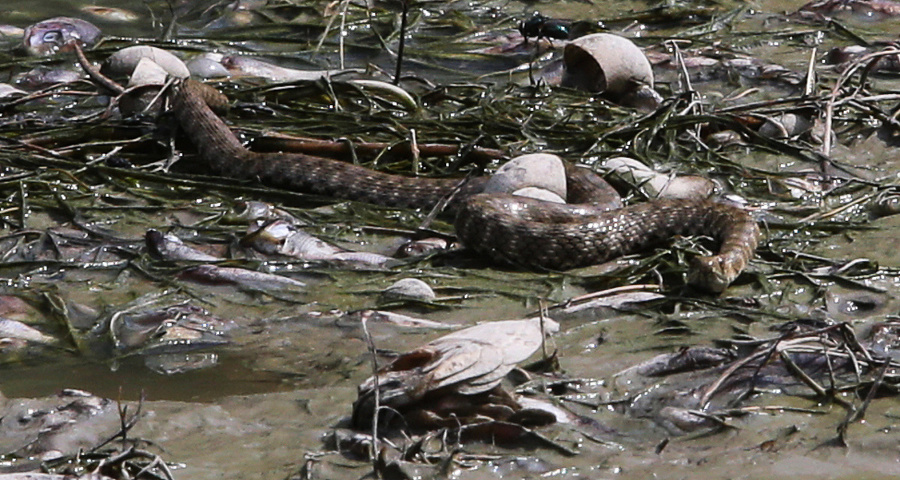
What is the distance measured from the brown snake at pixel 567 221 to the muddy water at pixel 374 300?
3.8 inches

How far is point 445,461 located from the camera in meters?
3.68

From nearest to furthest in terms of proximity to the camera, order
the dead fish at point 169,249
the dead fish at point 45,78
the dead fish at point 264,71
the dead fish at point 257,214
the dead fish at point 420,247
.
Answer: the dead fish at point 169,249, the dead fish at point 420,247, the dead fish at point 257,214, the dead fish at point 45,78, the dead fish at point 264,71

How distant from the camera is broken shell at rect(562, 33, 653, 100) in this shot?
771 centimetres

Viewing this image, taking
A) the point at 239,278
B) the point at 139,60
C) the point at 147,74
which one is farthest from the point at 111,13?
the point at 239,278

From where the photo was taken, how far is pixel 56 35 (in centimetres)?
901

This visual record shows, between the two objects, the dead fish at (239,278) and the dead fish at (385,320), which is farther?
the dead fish at (239,278)

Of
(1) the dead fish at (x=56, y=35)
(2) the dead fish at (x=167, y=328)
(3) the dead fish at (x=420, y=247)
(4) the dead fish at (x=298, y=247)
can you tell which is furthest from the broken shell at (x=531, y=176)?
(1) the dead fish at (x=56, y=35)

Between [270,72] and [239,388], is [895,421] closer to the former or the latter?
[239,388]

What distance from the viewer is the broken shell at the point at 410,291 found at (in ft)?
17.5

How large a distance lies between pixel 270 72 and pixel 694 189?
10.1ft

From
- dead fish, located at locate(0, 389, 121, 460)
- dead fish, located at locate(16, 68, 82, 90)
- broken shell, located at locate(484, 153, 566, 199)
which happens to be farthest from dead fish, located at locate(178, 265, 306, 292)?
dead fish, located at locate(16, 68, 82, 90)

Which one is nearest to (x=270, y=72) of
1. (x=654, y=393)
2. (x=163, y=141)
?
(x=163, y=141)

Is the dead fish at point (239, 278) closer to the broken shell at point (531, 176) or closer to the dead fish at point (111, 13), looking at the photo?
the broken shell at point (531, 176)

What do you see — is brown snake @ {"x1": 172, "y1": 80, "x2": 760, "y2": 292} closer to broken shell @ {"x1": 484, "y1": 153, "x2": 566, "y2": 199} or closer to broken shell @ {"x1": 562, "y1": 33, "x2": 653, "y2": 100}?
broken shell @ {"x1": 484, "y1": 153, "x2": 566, "y2": 199}
